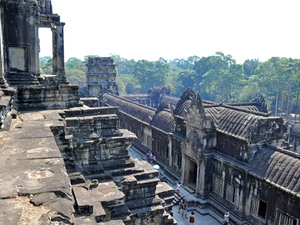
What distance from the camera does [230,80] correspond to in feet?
174

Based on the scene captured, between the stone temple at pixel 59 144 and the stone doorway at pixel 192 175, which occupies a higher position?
the stone temple at pixel 59 144

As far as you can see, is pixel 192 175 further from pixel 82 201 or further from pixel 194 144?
pixel 82 201

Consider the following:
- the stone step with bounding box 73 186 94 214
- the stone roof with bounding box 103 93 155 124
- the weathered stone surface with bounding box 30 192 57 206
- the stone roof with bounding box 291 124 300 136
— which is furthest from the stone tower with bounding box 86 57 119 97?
the weathered stone surface with bounding box 30 192 57 206

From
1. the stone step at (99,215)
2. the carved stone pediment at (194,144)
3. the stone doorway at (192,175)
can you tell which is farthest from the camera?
the stone doorway at (192,175)

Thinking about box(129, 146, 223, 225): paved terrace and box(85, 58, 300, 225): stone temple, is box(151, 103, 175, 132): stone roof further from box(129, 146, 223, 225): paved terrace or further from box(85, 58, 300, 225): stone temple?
box(129, 146, 223, 225): paved terrace

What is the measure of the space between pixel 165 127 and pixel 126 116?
8763 millimetres

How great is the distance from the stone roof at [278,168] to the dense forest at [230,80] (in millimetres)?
32417

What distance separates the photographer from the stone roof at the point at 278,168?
11.6 meters

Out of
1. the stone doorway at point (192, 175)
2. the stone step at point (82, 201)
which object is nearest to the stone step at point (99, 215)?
the stone step at point (82, 201)

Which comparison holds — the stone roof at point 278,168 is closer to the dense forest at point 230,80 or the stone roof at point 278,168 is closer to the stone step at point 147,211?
the stone step at point 147,211

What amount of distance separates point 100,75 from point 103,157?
31351 mm

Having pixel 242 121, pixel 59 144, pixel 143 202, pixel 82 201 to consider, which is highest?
pixel 59 144

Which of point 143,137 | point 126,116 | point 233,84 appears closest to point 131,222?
point 143,137

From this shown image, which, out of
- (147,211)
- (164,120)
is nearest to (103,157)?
(147,211)
